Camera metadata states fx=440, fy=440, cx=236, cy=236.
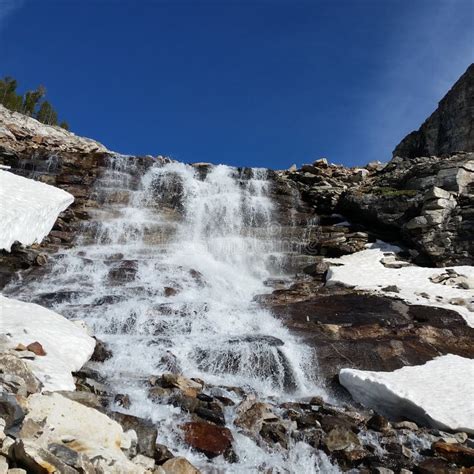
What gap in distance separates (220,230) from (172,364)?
17.0m

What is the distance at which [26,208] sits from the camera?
22031mm

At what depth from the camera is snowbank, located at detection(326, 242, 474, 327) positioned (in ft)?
63.8

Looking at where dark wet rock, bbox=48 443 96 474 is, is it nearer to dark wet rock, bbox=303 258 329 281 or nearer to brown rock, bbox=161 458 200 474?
brown rock, bbox=161 458 200 474

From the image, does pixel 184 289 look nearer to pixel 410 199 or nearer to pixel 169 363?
pixel 169 363

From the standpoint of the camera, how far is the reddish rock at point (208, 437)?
8.37 m

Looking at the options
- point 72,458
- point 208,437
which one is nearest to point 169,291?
point 208,437

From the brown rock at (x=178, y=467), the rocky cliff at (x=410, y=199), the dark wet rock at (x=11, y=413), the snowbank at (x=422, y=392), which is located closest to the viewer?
the dark wet rock at (x=11, y=413)

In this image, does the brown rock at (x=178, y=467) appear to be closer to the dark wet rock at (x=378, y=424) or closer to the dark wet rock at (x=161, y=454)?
the dark wet rock at (x=161, y=454)

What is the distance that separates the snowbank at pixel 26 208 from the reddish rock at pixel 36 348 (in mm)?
11892

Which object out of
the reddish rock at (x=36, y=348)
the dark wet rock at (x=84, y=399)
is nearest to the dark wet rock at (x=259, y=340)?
the reddish rock at (x=36, y=348)

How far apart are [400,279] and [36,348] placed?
733 inches

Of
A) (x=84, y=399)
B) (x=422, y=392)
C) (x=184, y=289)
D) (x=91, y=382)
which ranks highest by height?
(x=184, y=289)

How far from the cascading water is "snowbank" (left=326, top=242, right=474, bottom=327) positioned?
14.6 ft

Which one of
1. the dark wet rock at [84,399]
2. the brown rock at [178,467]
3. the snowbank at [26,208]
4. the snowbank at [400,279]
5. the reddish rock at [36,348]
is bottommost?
the brown rock at [178,467]
